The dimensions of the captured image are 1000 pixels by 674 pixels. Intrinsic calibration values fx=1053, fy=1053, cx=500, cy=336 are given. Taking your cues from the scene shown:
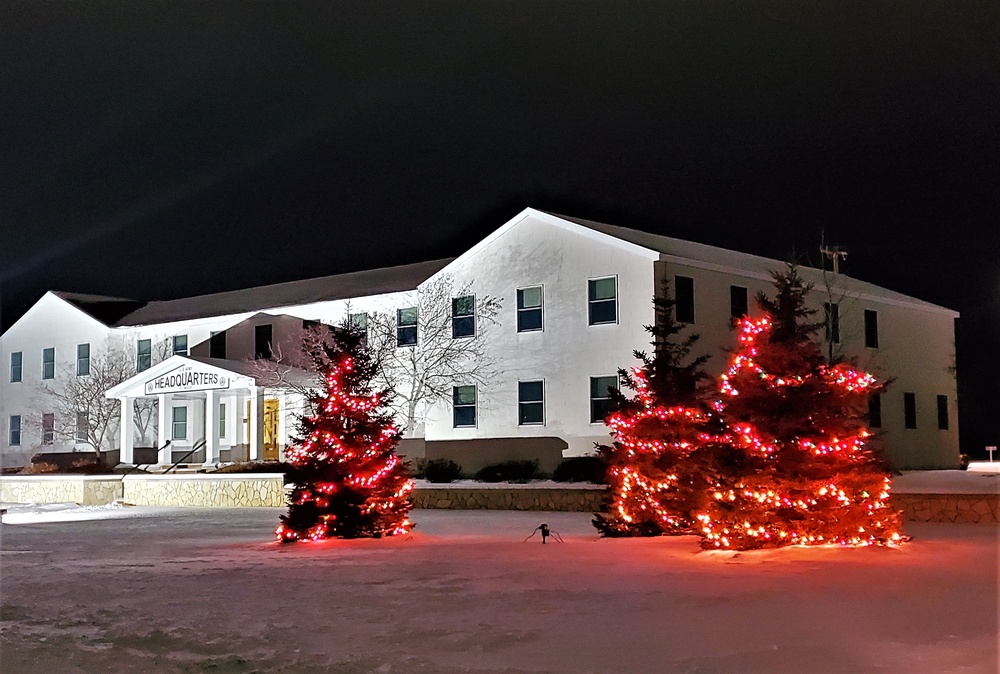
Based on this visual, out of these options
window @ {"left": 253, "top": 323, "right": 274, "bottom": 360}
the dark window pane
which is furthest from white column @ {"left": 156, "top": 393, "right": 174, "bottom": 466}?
the dark window pane

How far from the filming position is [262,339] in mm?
39031

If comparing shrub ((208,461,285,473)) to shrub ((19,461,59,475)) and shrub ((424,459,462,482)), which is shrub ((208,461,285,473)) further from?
shrub ((19,461,59,475))

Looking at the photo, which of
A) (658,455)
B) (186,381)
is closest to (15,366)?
(186,381)

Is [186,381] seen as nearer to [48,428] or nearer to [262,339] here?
[262,339]

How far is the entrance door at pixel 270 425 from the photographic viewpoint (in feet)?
123

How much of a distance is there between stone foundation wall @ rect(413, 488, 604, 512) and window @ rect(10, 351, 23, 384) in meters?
29.7

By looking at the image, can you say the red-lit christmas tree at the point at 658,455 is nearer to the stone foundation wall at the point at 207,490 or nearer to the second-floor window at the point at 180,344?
the stone foundation wall at the point at 207,490

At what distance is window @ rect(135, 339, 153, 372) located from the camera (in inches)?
1725

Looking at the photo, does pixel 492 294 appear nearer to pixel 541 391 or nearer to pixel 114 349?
pixel 541 391

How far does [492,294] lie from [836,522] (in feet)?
62.4

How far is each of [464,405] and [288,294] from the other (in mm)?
11934

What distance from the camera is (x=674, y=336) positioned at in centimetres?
2859

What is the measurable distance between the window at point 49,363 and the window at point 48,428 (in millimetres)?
1777

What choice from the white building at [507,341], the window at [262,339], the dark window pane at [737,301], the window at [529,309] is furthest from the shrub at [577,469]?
the window at [262,339]
